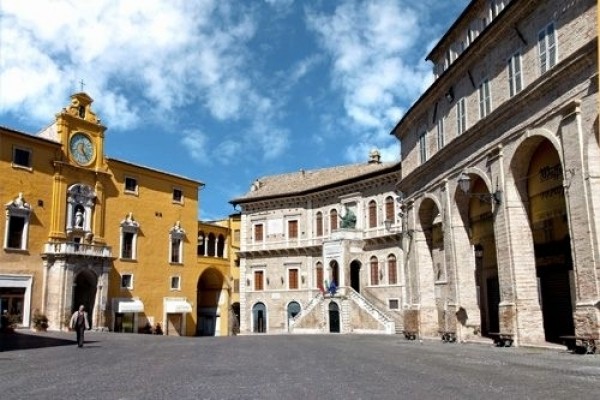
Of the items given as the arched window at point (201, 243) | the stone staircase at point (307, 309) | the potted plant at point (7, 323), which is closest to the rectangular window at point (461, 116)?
the stone staircase at point (307, 309)

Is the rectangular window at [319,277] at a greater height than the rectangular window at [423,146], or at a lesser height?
lesser

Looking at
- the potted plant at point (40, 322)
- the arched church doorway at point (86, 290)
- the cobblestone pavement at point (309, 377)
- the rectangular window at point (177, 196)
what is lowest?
the cobblestone pavement at point (309, 377)

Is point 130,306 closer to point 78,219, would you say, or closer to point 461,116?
point 78,219

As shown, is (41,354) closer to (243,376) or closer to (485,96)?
(243,376)

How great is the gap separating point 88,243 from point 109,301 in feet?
13.9

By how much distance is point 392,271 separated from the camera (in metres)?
41.2

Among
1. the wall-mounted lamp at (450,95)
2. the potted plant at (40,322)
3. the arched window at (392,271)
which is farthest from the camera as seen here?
the arched window at (392,271)

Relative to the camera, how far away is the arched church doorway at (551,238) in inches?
717

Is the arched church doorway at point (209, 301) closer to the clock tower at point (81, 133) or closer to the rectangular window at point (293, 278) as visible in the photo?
the rectangular window at point (293, 278)

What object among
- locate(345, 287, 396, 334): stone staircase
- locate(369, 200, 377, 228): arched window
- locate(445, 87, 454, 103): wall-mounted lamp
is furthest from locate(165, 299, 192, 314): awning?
locate(445, 87, 454, 103): wall-mounted lamp

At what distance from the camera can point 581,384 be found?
950 centimetres

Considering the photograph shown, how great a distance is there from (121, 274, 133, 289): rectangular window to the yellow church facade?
0.07 metres

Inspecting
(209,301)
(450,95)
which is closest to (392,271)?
(209,301)

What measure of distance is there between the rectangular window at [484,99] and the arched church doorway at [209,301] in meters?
34.2
